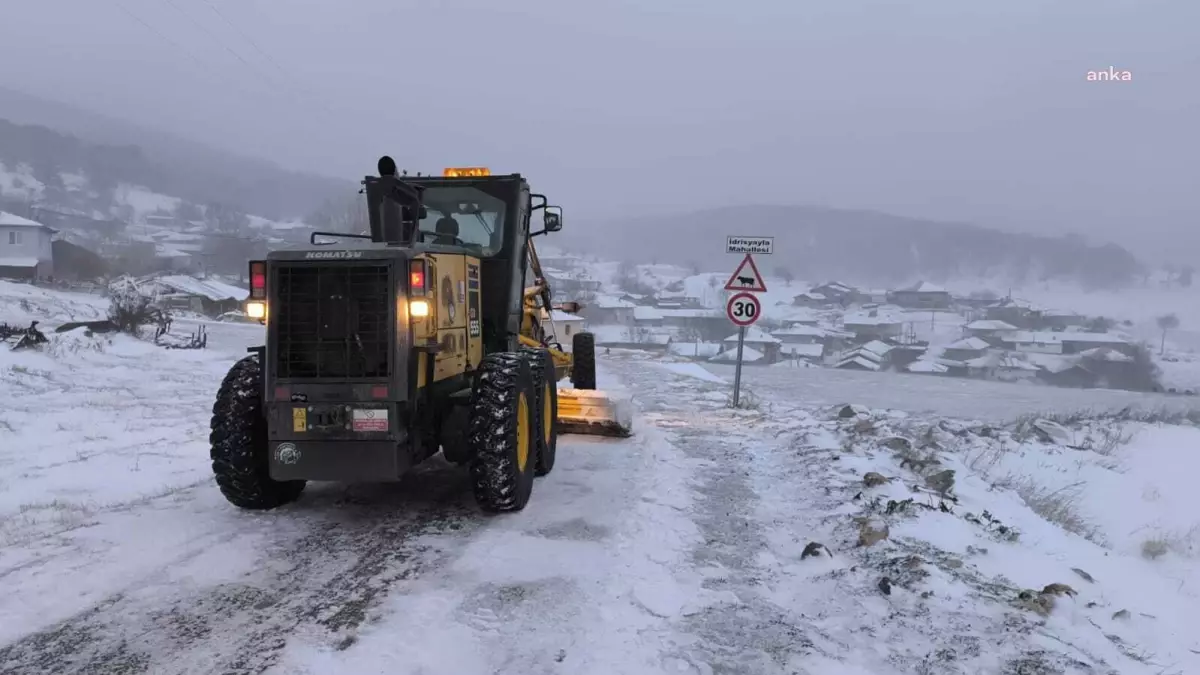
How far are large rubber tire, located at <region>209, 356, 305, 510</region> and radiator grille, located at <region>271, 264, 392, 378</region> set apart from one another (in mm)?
521

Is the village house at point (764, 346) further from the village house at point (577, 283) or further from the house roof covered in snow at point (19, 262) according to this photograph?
the house roof covered in snow at point (19, 262)

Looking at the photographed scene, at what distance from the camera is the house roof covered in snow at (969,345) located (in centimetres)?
6588

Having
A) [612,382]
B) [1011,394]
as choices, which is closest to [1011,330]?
[1011,394]

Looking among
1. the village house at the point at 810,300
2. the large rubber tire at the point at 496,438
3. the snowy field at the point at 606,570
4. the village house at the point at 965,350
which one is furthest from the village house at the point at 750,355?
the large rubber tire at the point at 496,438

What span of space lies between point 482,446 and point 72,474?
4527mm

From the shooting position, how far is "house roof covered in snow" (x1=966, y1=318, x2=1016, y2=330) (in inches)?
2913

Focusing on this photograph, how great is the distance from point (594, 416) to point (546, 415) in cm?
207

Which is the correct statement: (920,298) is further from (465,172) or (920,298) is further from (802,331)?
(465,172)

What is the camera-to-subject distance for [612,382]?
16.5 meters

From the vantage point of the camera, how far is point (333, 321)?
16.3 feet

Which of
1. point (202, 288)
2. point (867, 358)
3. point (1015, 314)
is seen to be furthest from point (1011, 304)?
point (202, 288)

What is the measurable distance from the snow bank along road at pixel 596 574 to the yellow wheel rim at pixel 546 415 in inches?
18.3

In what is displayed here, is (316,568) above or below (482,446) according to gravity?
below

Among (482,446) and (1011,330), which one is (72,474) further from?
(1011,330)
